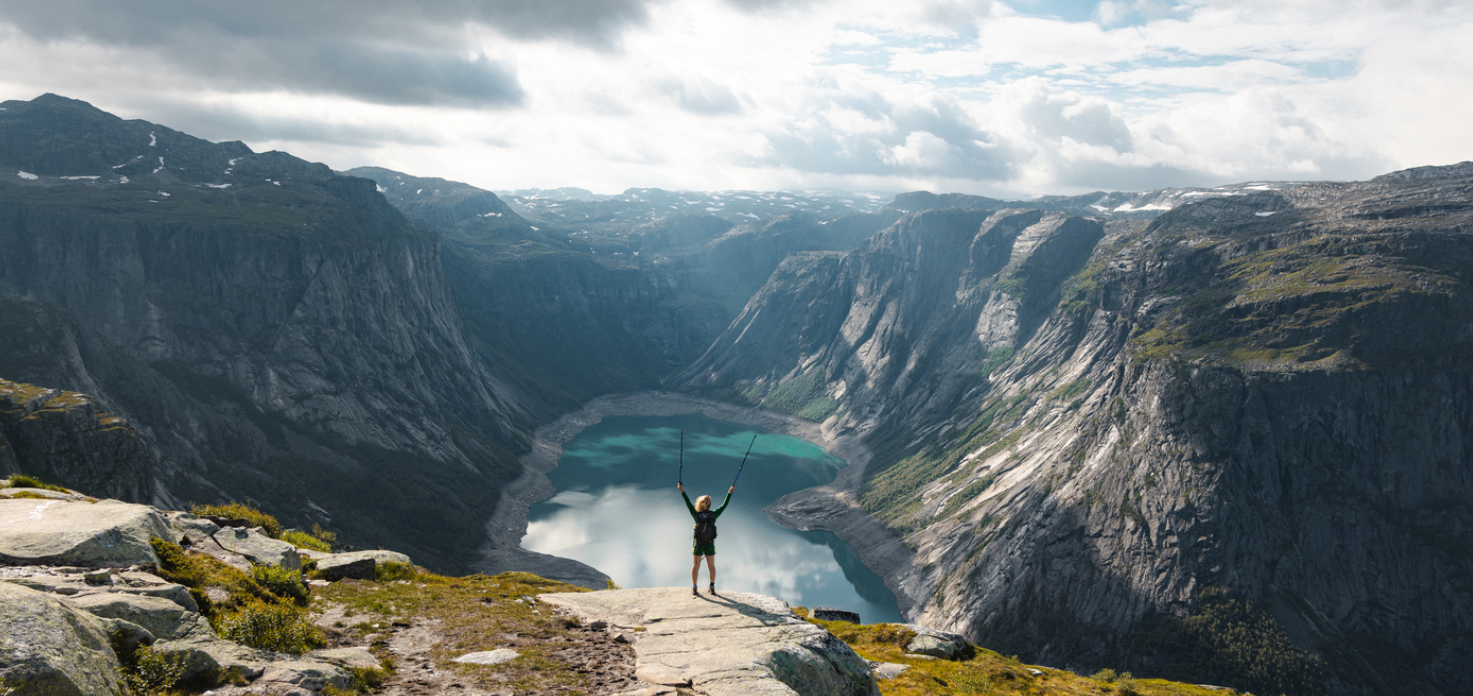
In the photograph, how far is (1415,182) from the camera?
568 ft

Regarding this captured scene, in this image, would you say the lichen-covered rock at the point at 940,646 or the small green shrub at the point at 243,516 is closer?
the small green shrub at the point at 243,516

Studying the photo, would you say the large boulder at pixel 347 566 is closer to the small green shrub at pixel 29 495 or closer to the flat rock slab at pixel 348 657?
the small green shrub at pixel 29 495

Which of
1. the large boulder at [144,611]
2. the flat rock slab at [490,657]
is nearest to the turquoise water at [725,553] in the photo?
the flat rock slab at [490,657]

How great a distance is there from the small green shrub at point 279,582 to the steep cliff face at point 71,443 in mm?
75334

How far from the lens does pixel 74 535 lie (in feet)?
63.8

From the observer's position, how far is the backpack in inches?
1022

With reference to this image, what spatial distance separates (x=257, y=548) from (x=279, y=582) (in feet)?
20.4

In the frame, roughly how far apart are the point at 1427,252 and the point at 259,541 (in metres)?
195

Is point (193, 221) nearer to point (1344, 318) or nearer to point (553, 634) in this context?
point (553, 634)

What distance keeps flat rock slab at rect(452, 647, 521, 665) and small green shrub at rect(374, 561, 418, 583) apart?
42.8 ft

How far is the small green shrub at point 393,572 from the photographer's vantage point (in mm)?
32178

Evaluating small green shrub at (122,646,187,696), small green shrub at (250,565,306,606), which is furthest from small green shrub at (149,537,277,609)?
small green shrub at (122,646,187,696)

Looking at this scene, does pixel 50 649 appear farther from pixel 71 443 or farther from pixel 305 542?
pixel 71 443

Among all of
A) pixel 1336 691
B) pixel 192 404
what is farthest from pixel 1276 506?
pixel 192 404
